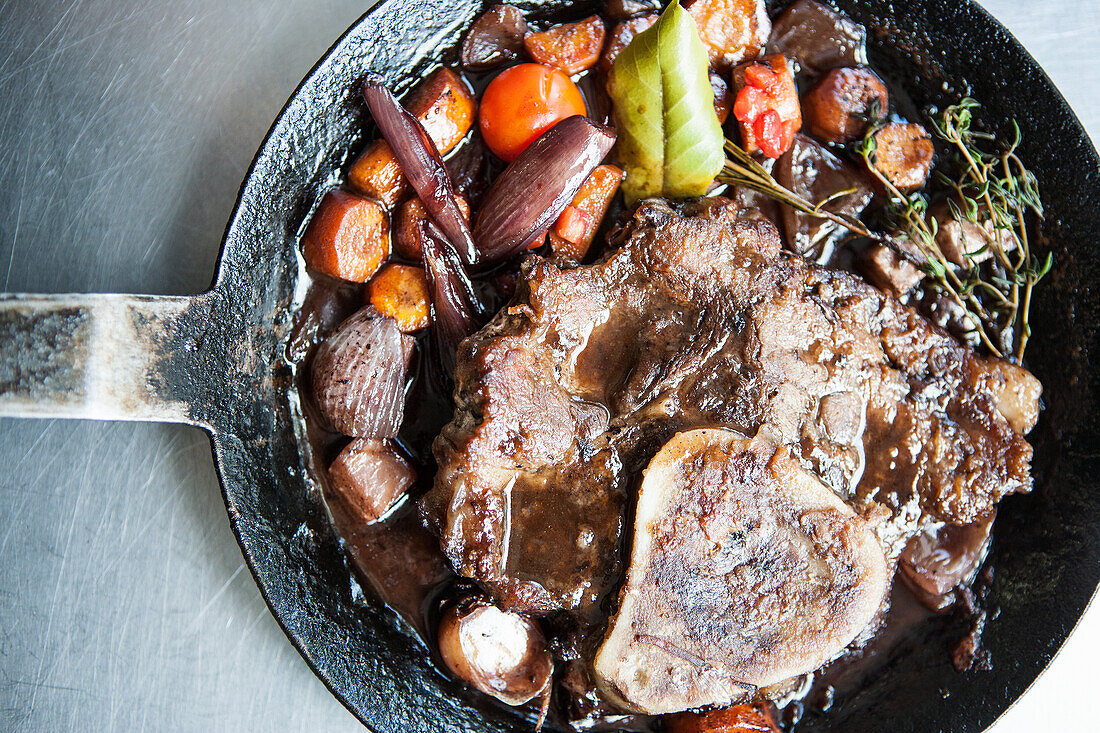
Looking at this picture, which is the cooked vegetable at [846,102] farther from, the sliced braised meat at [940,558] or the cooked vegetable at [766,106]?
the sliced braised meat at [940,558]

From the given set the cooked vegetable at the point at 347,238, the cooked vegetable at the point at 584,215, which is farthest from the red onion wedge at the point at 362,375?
the cooked vegetable at the point at 584,215

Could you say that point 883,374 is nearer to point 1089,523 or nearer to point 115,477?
point 1089,523

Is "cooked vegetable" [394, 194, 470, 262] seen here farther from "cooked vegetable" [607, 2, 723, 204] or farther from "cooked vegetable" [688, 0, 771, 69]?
"cooked vegetable" [688, 0, 771, 69]

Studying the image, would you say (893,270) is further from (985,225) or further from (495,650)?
(495,650)

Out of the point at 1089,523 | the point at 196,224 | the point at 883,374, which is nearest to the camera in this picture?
the point at 883,374

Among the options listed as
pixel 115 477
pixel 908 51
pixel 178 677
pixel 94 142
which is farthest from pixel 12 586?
pixel 908 51

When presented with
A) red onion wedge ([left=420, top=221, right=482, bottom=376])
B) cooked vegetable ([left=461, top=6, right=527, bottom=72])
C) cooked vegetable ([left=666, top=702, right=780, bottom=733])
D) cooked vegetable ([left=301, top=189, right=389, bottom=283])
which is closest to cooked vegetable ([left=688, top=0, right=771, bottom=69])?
cooked vegetable ([left=461, top=6, right=527, bottom=72])
